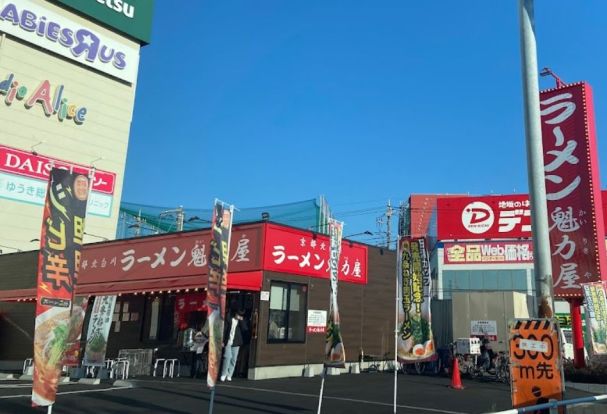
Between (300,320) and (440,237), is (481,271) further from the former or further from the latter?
(300,320)

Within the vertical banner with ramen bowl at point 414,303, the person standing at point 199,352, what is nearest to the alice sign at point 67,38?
the person standing at point 199,352

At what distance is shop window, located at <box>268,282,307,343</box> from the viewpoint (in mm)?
15109

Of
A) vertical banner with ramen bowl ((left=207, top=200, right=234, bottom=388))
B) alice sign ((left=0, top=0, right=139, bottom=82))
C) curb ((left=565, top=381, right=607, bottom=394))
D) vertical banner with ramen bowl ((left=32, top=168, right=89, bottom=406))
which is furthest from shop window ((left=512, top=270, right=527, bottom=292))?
vertical banner with ramen bowl ((left=32, top=168, right=89, bottom=406))

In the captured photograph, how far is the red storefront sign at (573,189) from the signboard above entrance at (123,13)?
85.4 ft

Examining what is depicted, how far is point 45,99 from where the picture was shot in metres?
28.2

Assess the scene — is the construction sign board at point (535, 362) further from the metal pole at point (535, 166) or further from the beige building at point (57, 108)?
the beige building at point (57, 108)

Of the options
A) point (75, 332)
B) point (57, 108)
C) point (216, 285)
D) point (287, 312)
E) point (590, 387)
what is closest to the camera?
point (216, 285)

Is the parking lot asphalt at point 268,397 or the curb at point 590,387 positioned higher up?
the curb at point 590,387

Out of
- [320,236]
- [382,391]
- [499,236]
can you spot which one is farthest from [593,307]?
[499,236]

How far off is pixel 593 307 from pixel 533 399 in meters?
9.41

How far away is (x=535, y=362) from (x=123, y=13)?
107ft

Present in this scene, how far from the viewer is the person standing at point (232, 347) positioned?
1371 cm

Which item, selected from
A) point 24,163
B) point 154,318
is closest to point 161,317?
point 154,318

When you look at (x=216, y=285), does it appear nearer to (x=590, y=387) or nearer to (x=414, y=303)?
(x=414, y=303)
